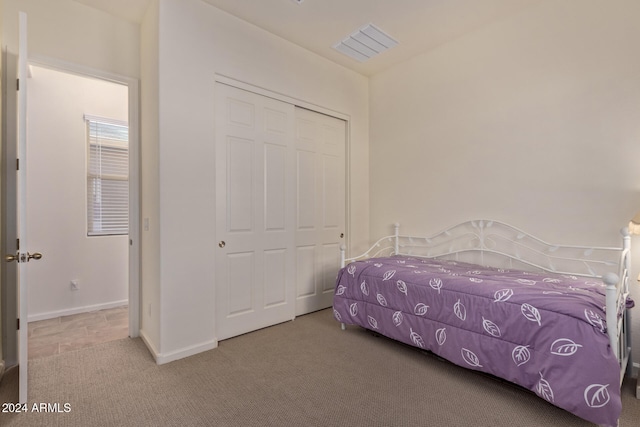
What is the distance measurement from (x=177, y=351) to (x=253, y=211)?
1.30 metres

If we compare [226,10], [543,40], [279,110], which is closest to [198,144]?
[279,110]

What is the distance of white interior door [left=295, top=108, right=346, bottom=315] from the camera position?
3.42 meters

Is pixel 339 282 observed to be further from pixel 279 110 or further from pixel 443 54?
pixel 443 54

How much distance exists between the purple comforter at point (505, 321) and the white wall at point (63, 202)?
3.00m

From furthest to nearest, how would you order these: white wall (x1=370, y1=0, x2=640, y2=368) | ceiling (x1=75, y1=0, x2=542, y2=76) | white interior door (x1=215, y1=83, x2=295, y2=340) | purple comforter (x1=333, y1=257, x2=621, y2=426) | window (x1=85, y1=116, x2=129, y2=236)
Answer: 1. window (x1=85, y1=116, x2=129, y2=236)
2. white interior door (x1=215, y1=83, x2=295, y2=340)
3. ceiling (x1=75, y1=0, x2=542, y2=76)
4. white wall (x1=370, y1=0, x2=640, y2=368)
5. purple comforter (x1=333, y1=257, x2=621, y2=426)

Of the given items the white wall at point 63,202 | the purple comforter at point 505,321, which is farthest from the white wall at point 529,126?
the white wall at point 63,202

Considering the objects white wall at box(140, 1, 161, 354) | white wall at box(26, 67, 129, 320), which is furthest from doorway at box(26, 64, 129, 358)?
white wall at box(140, 1, 161, 354)

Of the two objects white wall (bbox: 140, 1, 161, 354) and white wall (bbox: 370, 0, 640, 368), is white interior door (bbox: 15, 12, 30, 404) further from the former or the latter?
white wall (bbox: 370, 0, 640, 368)

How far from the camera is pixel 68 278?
11.7ft

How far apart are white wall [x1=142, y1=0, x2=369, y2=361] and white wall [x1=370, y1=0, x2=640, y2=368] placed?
1888 mm

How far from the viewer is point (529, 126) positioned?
274cm

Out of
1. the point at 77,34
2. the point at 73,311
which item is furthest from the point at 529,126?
the point at 73,311

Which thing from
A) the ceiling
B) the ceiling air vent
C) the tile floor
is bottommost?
the tile floor

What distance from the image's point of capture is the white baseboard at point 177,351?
2.36m
